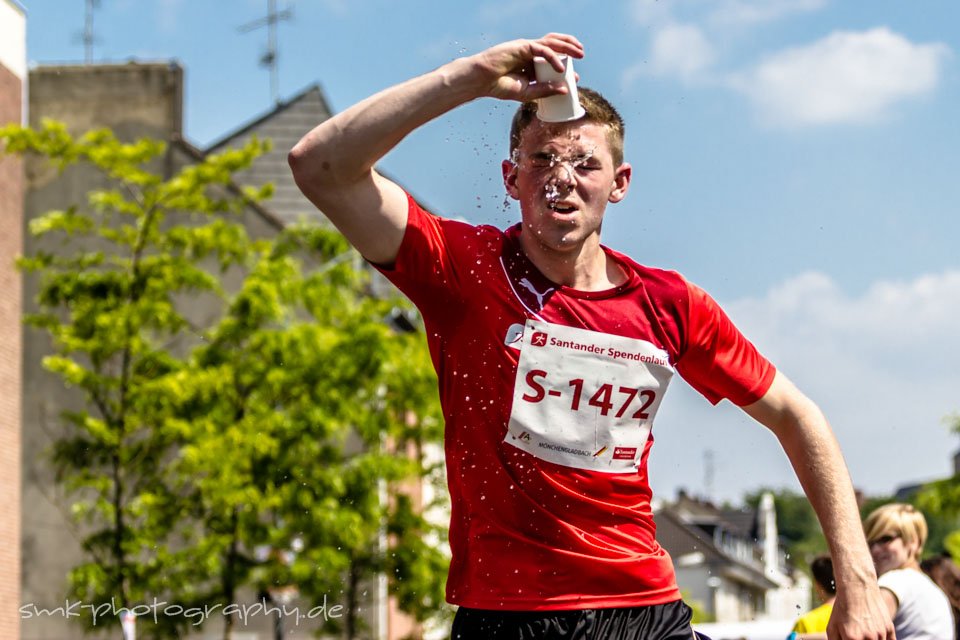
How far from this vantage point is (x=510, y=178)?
4199 millimetres

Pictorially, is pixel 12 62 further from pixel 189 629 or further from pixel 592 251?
pixel 592 251

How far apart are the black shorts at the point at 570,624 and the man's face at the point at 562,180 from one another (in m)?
1.01

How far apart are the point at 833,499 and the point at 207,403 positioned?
52.3 ft

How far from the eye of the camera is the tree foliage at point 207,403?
19.1 meters

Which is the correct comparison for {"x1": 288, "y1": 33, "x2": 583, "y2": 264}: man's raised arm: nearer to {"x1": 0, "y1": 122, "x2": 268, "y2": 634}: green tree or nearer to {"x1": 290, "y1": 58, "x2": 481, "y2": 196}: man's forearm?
{"x1": 290, "y1": 58, "x2": 481, "y2": 196}: man's forearm

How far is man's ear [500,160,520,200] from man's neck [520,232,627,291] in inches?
4.9

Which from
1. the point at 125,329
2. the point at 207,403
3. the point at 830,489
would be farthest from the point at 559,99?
the point at 207,403

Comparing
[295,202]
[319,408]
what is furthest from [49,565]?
[319,408]

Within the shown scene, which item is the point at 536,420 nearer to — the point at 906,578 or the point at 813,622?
the point at 906,578

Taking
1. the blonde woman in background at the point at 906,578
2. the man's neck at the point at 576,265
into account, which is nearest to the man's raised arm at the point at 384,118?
the man's neck at the point at 576,265

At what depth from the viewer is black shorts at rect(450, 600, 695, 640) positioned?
3.96 metres

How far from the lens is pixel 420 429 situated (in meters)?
23.0

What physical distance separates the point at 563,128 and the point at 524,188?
20 centimetres

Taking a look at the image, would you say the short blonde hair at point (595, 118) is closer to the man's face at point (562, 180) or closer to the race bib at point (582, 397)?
the man's face at point (562, 180)
